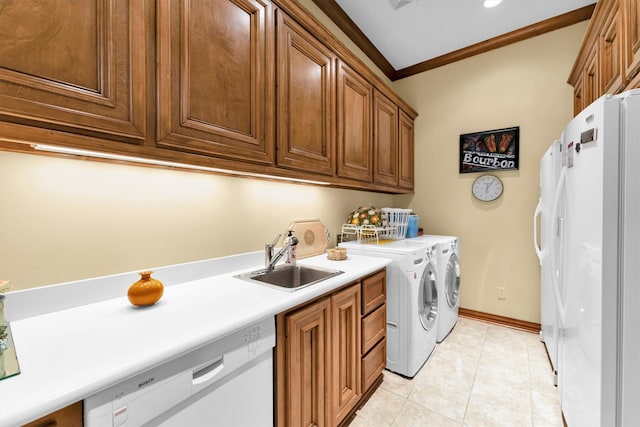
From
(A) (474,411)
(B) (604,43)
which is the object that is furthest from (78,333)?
(B) (604,43)

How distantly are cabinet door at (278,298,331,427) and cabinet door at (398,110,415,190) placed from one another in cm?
201

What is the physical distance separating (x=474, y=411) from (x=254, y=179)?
2.00 metres

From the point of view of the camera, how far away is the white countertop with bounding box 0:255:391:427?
1.83 feet

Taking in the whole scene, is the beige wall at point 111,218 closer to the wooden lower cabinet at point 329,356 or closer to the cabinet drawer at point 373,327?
the wooden lower cabinet at point 329,356

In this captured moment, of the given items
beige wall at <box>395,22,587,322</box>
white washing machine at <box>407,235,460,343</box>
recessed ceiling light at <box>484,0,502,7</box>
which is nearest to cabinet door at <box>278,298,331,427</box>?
white washing machine at <box>407,235,460,343</box>

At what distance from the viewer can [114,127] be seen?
855 mm

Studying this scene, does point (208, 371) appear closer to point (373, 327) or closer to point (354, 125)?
point (373, 327)

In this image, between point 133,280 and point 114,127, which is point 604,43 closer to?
point 114,127

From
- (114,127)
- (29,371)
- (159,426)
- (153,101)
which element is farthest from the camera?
(153,101)

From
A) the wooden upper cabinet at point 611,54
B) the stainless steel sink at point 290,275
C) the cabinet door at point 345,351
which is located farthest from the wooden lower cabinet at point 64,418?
the wooden upper cabinet at point 611,54

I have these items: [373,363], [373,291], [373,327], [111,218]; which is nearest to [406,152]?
[373,291]

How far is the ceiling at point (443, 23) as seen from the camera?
225 cm

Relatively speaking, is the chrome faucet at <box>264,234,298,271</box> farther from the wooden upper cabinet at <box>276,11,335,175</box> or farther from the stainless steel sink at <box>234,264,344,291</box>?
the wooden upper cabinet at <box>276,11,335,175</box>

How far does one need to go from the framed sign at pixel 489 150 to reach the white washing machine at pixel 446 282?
2.90ft
